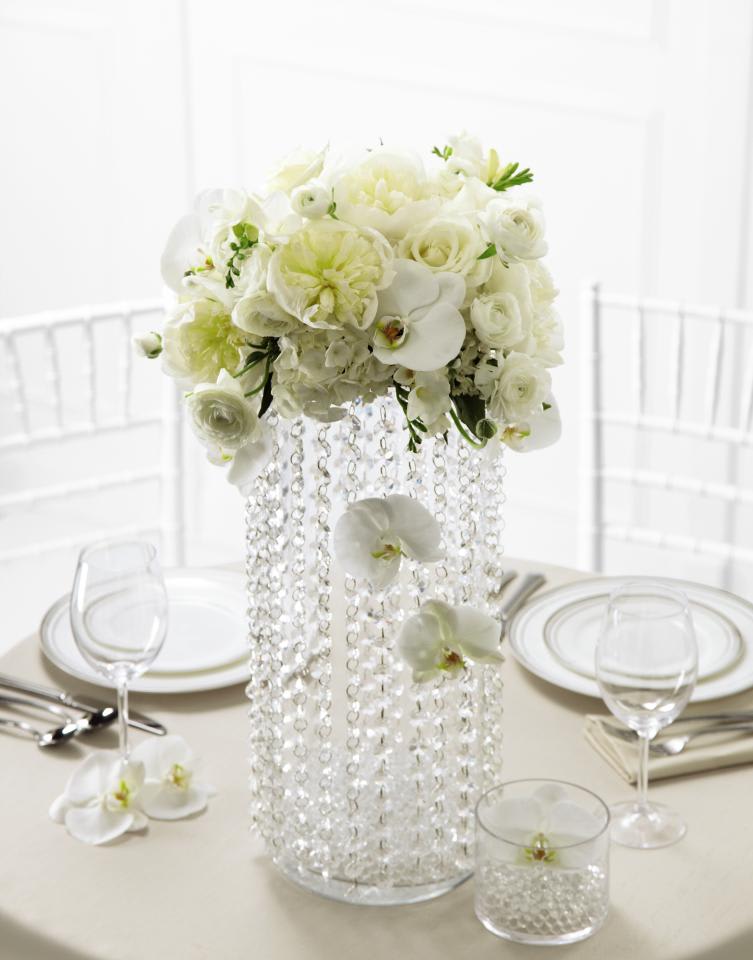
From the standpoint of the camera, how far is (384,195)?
3.66ft

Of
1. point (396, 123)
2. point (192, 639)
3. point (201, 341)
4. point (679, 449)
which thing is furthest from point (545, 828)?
point (396, 123)

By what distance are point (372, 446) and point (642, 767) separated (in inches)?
16.1

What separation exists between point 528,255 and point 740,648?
27.6 inches

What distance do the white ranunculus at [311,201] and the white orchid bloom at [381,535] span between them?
232 millimetres

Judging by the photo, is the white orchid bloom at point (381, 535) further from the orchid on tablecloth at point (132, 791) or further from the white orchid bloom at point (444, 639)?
the orchid on tablecloth at point (132, 791)

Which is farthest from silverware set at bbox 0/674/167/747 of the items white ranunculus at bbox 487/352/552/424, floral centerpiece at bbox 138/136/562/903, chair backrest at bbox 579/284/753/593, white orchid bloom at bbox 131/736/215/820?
chair backrest at bbox 579/284/753/593

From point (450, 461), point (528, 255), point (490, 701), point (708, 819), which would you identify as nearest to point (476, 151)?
point (528, 255)

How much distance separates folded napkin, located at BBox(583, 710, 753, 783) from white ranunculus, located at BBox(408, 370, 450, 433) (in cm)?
50

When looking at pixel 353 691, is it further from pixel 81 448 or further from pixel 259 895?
pixel 81 448

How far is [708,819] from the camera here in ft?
4.48

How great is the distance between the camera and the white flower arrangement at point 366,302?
3.59 feet

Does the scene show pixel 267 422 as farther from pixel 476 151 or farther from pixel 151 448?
pixel 151 448

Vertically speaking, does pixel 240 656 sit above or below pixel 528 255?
below

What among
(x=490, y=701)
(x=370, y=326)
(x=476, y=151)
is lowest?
(x=490, y=701)
